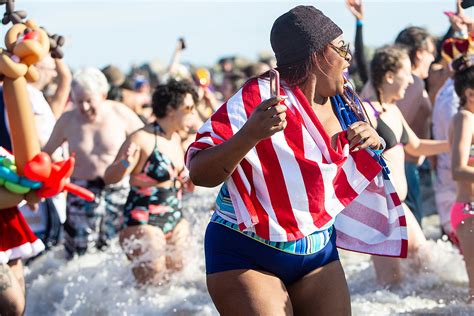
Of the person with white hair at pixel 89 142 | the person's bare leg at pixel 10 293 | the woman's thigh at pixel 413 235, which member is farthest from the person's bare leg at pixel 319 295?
the person with white hair at pixel 89 142

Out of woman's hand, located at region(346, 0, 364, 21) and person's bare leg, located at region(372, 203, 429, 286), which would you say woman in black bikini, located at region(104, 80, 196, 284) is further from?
woman's hand, located at region(346, 0, 364, 21)

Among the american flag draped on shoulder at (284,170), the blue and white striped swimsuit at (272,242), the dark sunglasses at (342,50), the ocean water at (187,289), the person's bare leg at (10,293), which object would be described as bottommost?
the ocean water at (187,289)

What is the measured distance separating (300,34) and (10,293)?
8.35 feet

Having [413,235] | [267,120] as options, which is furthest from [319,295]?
[413,235]

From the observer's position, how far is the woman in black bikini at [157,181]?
7102 millimetres

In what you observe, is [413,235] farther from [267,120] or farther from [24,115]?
[267,120]

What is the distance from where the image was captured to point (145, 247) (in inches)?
281

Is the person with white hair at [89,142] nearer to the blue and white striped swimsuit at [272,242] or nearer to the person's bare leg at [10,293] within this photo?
the person's bare leg at [10,293]

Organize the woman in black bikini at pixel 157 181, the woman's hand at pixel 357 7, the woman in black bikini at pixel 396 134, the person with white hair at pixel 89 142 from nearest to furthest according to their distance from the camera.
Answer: the woman in black bikini at pixel 396 134, the woman in black bikini at pixel 157 181, the person with white hair at pixel 89 142, the woman's hand at pixel 357 7

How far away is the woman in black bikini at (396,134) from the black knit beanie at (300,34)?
9.06 feet

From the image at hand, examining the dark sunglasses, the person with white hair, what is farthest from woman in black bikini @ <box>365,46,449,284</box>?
the dark sunglasses

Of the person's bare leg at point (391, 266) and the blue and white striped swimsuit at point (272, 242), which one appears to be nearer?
the blue and white striped swimsuit at point (272, 242)

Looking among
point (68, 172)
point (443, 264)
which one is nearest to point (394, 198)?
point (68, 172)

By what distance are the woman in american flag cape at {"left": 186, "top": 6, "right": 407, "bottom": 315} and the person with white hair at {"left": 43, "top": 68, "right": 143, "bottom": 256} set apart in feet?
15.4
